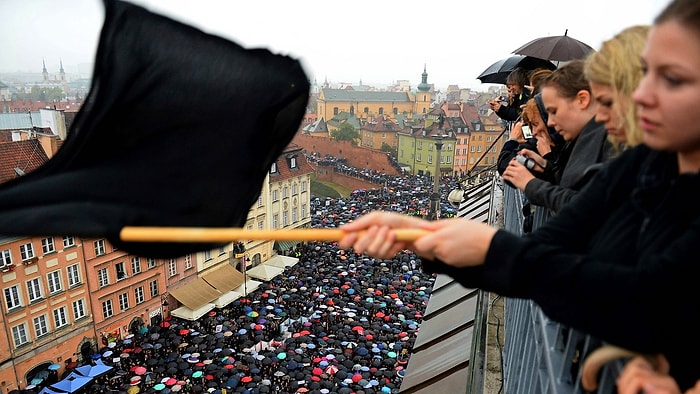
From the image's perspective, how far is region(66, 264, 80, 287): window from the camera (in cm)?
1873

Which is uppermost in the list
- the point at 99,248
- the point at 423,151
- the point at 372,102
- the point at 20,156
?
the point at 20,156

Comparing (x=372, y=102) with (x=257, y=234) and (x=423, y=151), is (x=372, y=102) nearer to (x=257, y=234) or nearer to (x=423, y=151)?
(x=423, y=151)

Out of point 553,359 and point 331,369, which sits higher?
point 553,359

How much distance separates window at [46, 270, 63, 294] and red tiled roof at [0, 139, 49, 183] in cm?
382

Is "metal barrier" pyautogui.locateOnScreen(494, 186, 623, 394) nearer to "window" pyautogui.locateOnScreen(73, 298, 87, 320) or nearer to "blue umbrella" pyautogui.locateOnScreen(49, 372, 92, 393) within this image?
"blue umbrella" pyautogui.locateOnScreen(49, 372, 92, 393)

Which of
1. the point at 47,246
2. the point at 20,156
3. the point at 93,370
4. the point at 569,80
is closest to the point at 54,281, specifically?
the point at 47,246

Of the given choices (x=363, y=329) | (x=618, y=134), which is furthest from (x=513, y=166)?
(x=363, y=329)

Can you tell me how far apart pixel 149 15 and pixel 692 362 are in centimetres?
221

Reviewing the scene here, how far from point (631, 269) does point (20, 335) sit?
68.8ft

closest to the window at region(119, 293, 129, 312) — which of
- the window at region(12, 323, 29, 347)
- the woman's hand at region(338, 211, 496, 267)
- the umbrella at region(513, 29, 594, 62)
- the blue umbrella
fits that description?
the window at region(12, 323, 29, 347)

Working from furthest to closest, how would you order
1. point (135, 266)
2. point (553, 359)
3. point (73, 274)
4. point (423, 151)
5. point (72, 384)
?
point (423, 151), point (135, 266), point (73, 274), point (72, 384), point (553, 359)

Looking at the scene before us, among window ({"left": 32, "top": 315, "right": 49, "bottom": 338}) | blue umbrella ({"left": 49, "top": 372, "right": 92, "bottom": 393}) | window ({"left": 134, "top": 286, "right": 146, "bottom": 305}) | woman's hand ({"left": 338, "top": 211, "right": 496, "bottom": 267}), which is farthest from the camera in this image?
window ({"left": 134, "top": 286, "right": 146, "bottom": 305})

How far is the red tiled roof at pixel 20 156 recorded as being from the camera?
1677 cm

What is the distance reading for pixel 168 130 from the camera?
2.01m
